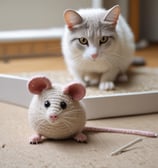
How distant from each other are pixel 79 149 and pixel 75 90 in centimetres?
17

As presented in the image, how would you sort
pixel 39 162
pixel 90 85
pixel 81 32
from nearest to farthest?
pixel 39 162 → pixel 81 32 → pixel 90 85

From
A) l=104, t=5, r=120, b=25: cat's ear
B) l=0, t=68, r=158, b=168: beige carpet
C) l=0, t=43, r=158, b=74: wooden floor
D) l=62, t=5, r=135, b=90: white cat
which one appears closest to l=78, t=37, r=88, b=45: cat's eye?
l=62, t=5, r=135, b=90: white cat

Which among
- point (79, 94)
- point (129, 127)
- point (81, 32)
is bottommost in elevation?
point (129, 127)

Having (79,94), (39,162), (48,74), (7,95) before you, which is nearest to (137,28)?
(48,74)

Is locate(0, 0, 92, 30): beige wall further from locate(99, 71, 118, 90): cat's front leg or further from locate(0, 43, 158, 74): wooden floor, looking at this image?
locate(99, 71, 118, 90): cat's front leg

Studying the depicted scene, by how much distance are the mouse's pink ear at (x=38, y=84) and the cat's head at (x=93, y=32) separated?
1.00 feet

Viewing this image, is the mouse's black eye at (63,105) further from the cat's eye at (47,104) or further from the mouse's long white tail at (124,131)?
the mouse's long white tail at (124,131)

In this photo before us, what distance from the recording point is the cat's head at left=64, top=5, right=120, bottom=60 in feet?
4.85

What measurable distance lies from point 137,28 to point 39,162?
142 cm

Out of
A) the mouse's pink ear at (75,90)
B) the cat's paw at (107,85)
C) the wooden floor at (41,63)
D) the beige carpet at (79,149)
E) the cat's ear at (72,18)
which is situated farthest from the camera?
the wooden floor at (41,63)

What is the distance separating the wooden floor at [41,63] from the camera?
1.89 metres

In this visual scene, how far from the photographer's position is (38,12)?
2.09m

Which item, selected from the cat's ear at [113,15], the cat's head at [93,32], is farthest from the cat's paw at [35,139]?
the cat's ear at [113,15]

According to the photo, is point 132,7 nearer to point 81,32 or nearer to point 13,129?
point 81,32
